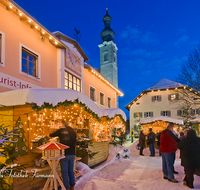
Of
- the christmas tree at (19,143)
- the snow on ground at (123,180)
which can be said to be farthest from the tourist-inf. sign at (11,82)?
the snow on ground at (123,180)

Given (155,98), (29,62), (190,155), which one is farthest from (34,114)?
(155,98)

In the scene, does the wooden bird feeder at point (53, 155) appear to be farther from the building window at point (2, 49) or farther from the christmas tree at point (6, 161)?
the building window at point (2, 49)

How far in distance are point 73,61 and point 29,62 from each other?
3280 millimetres

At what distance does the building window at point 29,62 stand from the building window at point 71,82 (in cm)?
226

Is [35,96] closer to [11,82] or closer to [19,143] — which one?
[19,143]

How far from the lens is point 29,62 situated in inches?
316

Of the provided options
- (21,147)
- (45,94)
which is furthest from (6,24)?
(21,147)

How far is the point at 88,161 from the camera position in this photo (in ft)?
24.5

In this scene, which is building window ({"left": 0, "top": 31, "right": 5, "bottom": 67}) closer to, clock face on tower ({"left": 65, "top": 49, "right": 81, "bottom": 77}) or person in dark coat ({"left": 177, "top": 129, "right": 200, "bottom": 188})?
clock face on tower ({"left": 65, "top": 49, "right": 81, "bottom": 77})

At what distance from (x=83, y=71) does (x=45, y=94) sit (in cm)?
722

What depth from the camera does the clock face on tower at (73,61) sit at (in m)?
10.3

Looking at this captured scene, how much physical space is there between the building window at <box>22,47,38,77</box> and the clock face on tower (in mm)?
2184

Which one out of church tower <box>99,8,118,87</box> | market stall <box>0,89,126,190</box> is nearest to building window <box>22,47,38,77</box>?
market stall <box>0,89,126,190</box>

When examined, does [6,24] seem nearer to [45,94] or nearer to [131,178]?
[45,94]
